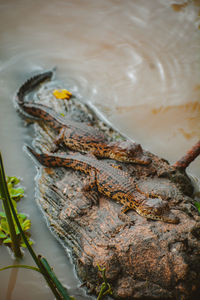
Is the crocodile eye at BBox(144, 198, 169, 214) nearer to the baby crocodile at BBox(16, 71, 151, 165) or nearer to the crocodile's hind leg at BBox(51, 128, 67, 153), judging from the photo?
the baby crocodile at BBox(16, 71, 151, 165)

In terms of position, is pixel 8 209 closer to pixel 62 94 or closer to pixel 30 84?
pixel 62 94

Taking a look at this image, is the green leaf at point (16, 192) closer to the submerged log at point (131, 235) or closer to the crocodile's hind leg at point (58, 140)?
the submerged log at point (131, 235)

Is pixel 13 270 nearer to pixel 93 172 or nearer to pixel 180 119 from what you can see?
pixel 93 172

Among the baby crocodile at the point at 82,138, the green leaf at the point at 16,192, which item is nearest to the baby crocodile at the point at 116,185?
the baby crocodile at the point at 82,138

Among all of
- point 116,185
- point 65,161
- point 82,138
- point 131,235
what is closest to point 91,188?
point 116,185

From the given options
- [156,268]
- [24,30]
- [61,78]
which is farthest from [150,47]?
[156,268]
